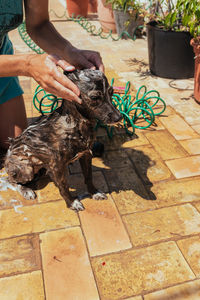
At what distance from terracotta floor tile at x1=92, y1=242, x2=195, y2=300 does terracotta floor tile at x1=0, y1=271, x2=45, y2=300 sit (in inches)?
17.2

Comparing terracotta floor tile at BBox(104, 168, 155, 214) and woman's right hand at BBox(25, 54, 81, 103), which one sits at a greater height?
woman's right hand at BBox(25, 54, 81, 103)

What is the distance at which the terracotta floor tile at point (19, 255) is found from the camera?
7.37 feet

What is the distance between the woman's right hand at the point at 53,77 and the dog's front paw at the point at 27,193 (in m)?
1.27

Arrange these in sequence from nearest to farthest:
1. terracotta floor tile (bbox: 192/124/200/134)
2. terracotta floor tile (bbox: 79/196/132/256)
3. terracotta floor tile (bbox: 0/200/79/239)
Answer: terracotta floor tile (bbox: 79/196/132/256), terracotta floor tile (bbox: 0/200/79/239), terracotta floor tile (bbox: 192/124/200/134)

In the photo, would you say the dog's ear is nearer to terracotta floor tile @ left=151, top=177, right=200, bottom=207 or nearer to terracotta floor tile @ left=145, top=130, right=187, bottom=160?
terracotta floor tile @ left=151, top=177, right=200, bottom=207

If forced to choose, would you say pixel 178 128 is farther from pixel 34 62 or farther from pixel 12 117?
pixel 34 62

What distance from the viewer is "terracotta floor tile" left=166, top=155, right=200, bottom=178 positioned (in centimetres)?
318

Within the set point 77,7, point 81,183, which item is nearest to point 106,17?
point 77,7

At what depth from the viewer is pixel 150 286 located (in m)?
2.08

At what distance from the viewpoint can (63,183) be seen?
2521 mm

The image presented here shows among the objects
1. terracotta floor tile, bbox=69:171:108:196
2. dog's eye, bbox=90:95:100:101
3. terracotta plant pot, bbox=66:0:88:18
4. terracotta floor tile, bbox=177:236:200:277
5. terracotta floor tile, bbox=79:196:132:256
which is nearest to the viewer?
dog's eye, bbox=90:95:100:101

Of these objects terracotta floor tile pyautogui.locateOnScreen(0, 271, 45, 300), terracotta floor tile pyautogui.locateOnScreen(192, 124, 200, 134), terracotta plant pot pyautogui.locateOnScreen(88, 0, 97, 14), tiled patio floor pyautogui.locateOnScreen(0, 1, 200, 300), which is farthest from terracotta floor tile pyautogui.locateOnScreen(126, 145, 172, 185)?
terracotta plant pot pyautogui.locateOnScreen(88, 0, 97, 14)

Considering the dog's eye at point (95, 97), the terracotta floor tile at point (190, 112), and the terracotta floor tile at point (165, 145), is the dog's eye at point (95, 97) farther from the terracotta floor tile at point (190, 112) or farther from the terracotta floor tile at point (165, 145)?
the terracotta floor tile at point (190, 112)

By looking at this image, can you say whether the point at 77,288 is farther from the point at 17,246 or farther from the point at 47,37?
the point at 47,37
